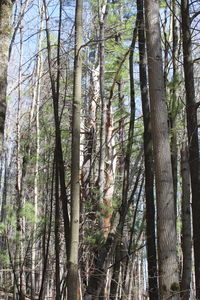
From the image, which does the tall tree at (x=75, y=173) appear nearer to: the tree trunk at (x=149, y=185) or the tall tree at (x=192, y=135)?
the tree trunk at (x=149, y=185)

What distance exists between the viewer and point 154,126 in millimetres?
4434

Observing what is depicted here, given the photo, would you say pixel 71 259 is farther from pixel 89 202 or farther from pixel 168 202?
pixel 89 202

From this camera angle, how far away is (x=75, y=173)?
13.6 feet

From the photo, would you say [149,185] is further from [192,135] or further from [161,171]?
[161,171]

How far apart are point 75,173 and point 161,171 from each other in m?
0.98

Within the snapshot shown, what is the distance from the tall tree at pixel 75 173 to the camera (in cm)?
381

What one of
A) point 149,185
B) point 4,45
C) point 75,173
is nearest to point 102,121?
point 149,185

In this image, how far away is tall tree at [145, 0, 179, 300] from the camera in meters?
3.99

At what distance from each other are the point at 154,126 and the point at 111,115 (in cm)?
405

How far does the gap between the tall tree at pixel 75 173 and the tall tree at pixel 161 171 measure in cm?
90

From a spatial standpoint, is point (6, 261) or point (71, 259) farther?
point (6, 261)

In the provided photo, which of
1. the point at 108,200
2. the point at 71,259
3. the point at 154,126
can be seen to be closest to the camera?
the point at 71,259

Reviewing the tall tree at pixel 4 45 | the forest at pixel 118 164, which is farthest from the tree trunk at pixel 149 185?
the tall tree at pixel 4 45

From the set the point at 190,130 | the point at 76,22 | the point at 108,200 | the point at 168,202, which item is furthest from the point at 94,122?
the point at 168,202
